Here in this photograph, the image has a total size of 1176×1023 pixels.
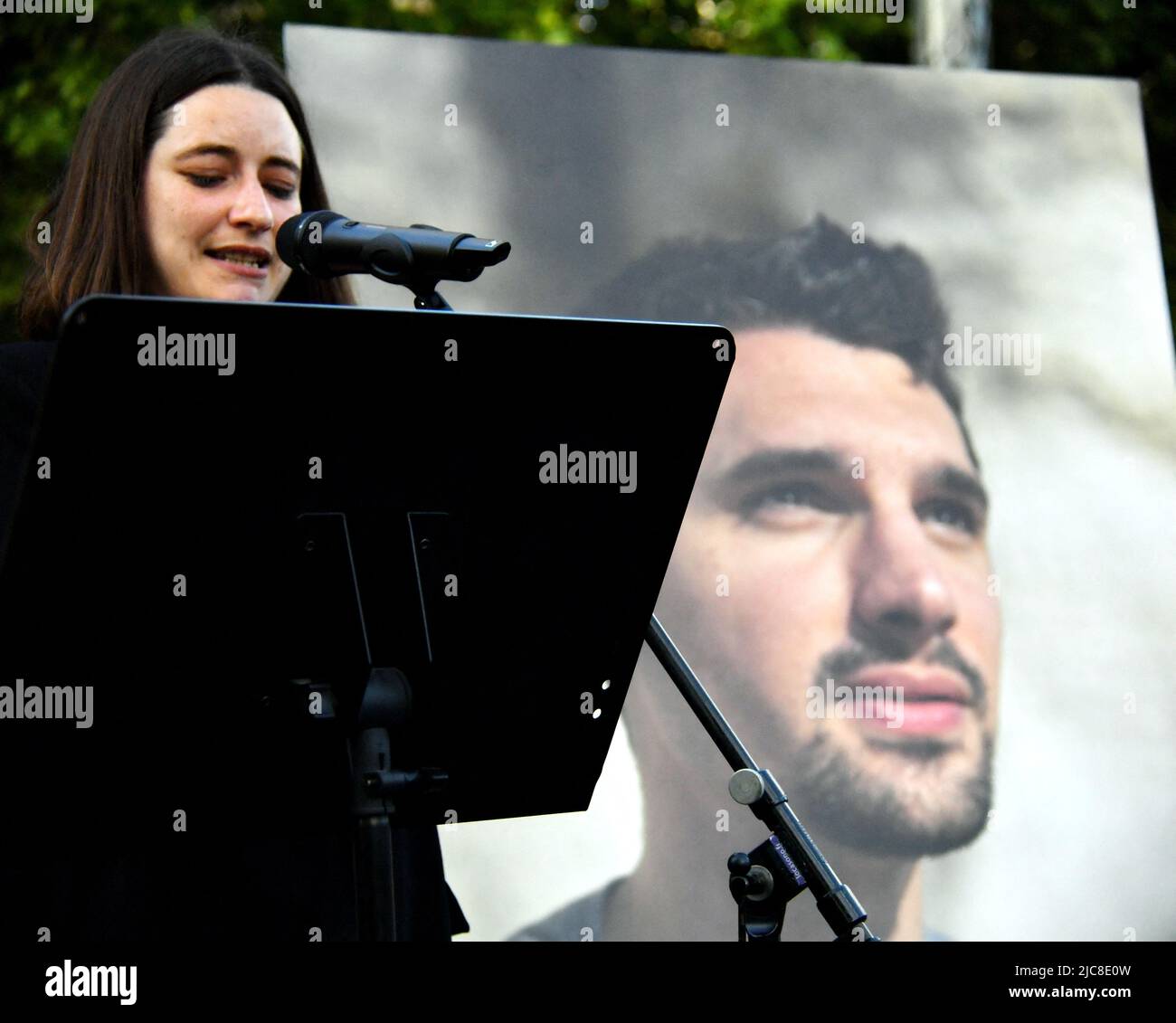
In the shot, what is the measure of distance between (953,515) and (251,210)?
221cm

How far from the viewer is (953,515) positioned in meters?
3.80

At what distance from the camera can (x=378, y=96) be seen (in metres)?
3.55

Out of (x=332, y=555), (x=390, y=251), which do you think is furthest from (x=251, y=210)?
(x=332, y=555)

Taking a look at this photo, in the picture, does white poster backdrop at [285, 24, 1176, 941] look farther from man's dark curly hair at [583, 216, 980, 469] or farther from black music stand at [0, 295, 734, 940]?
black music stand at [0, 295, 734, 940]

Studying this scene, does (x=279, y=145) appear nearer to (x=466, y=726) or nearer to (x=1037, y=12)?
(x=466, y=726)

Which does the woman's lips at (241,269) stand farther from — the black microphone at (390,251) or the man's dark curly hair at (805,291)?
the man's dark curly hair at (805,291)

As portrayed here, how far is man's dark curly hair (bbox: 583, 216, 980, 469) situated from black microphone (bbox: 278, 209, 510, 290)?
205cm

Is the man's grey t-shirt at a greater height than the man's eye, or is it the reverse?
the man's eye

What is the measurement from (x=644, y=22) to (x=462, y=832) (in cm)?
588

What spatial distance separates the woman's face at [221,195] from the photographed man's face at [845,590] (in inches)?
65.4

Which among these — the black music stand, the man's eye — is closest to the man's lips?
the man's eye

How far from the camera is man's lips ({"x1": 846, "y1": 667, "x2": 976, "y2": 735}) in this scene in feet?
12.0
